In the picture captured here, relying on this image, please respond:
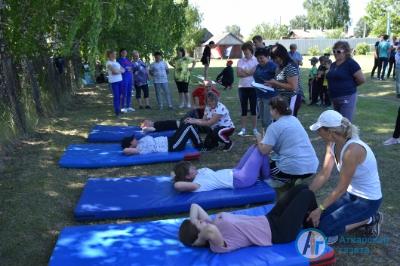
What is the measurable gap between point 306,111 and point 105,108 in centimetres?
589

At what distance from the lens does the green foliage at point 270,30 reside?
74481 mm

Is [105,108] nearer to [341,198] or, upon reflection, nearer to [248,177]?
[248,177]

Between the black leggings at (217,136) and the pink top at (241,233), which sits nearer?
the pink top at (241,233)

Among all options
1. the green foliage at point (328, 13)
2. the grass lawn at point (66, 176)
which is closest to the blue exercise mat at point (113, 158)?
the grass lawn at point (66, 176)

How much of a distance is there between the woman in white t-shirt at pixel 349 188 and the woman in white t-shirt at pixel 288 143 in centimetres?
109

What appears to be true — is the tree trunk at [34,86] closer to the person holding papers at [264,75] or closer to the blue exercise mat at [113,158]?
the blue exercise mat at [113,158]

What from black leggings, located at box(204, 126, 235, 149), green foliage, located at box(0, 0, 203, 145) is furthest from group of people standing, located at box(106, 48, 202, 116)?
black leggings, located at box(204, 126, 235, 149)

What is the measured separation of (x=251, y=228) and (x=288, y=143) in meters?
1.68

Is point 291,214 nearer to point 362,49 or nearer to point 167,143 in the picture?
point 167,143

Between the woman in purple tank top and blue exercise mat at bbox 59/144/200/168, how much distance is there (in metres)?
2.84

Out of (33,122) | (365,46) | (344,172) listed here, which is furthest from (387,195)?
(365,46)

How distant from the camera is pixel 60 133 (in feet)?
28.8

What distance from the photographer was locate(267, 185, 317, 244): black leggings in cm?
345

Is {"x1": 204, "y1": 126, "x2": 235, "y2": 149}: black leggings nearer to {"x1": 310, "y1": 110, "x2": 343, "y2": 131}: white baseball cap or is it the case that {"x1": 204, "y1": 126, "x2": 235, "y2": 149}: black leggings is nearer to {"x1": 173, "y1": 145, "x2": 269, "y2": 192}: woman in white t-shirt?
{"x1": 173, "y1": 145, "x2": 269, "y2": 192}: woman in white t-shirt
